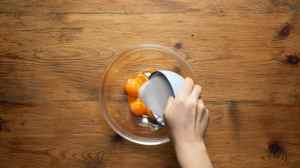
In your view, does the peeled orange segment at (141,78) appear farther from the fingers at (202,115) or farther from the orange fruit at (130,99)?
the fingers at (202,115)

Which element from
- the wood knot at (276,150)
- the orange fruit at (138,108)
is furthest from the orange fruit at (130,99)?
the wood knot at (276,150)

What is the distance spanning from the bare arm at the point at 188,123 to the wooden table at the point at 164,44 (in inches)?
5.5

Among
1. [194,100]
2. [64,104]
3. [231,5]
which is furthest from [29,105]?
[231,5]

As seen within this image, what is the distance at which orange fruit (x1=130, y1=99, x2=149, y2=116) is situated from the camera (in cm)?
94

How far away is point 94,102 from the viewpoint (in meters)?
0.98

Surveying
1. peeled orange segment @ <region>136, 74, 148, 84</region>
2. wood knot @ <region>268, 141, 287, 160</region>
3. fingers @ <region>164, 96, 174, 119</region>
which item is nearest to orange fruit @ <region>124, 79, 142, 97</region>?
peeled orange segment @ <region>136, 74, 148, 84</region>

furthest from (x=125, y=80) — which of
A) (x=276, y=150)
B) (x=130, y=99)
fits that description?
(x=276, y=150)

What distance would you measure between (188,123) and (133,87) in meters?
0.17

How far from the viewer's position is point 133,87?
3.11ft

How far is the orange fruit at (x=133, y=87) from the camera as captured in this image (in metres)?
0.95

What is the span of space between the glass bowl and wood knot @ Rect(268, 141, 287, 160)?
24 centimetres

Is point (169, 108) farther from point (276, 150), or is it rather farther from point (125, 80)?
point (276, 150)

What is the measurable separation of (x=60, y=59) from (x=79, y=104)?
114 millimetres

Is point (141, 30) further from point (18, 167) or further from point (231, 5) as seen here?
point (18, 167)
